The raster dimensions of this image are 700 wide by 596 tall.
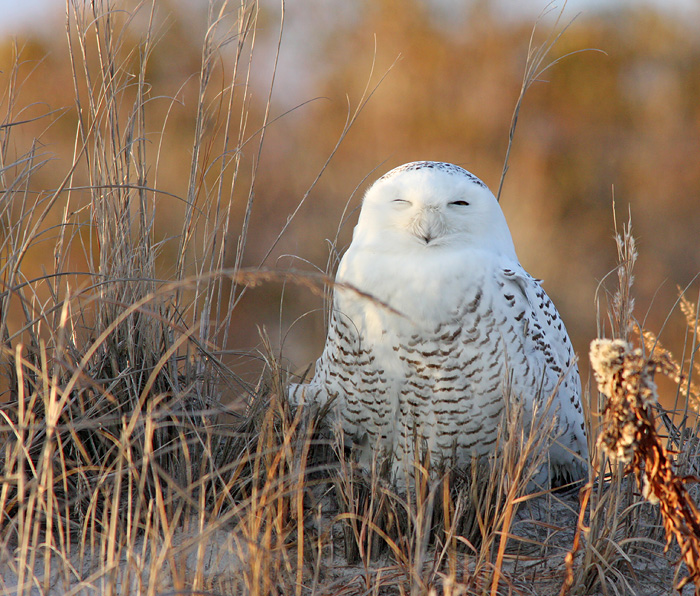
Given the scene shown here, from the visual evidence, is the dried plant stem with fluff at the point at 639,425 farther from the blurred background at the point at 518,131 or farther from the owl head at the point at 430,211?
the blurred background at the point at 518,131

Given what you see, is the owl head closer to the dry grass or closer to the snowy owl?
the snowy owl

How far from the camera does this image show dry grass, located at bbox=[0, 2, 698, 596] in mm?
1353

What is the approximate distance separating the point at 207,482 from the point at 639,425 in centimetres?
104

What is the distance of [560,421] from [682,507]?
0.91 metres

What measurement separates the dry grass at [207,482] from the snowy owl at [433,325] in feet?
0.39

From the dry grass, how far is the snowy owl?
0.39 feet

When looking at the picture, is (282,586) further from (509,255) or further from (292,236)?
(292,236)

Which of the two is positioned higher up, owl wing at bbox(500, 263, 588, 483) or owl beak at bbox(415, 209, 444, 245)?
owl beak at bbox(415, 209, 444, 245)

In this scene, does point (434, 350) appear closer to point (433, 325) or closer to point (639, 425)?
point (433, 325)

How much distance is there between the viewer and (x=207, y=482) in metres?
1.79

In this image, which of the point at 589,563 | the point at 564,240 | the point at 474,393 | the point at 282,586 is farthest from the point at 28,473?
the point at 564,240

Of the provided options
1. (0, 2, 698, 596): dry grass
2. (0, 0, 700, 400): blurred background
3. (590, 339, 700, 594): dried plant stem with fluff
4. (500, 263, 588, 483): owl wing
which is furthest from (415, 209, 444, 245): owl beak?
(0, 0, 700, 400): blurred background

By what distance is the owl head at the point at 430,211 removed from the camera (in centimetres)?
187

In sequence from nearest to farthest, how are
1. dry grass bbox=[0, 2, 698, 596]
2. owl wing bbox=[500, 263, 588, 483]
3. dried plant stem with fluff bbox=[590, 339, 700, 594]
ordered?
dried plant stem with fluff bbox=[590, 339, 700, 594], dry grass bbox=[0, 2, 698, 596], owl wing bbox=[500, 263, 588, 483]
